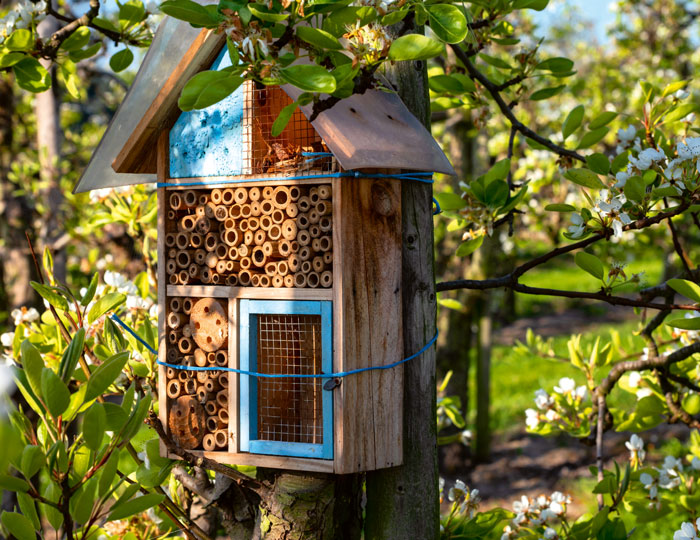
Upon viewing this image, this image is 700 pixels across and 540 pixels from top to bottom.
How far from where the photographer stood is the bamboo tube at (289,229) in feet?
5.13

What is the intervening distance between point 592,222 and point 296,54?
2.64ft

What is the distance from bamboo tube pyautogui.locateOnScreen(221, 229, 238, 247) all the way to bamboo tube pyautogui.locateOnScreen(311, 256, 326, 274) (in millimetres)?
214

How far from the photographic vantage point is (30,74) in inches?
69.2

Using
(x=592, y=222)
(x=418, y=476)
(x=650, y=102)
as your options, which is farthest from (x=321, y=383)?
(x=650, y=102)

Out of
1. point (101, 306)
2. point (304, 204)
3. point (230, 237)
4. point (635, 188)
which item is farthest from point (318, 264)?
point (635, 188)

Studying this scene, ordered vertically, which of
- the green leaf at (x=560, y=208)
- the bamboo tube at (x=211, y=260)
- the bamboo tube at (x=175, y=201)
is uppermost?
the bamboo tube at (x=175, y=201)

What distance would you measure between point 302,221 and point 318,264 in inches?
4.2

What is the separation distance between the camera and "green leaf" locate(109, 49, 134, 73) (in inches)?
74.3

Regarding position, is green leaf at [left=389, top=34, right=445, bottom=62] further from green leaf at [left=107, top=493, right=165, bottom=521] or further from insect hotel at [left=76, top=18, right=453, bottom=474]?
green leaf at [left=107, top=493, right=165, bottom=521]

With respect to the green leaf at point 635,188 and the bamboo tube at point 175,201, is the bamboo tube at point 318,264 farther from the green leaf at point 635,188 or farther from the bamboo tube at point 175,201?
the green leaf at point 635,188

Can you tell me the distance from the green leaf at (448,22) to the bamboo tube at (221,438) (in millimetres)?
1039

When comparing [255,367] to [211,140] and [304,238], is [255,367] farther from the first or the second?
[211,140]

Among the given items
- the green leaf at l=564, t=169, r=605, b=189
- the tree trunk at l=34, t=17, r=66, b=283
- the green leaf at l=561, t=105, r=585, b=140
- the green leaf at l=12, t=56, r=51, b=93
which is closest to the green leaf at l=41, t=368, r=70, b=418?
the green leaf at l=12, t=56, r=51, b=93

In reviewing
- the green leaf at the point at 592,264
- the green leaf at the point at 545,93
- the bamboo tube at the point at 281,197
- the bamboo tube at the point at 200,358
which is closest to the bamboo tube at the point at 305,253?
the bamboo tube at the point at 281,197
